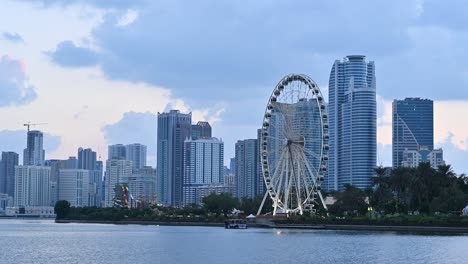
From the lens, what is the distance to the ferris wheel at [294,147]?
105m

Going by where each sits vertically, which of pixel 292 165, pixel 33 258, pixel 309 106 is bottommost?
pixel 33 258

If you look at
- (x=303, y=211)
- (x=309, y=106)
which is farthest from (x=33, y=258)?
(x=303, y=211)

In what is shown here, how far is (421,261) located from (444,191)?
49.6m

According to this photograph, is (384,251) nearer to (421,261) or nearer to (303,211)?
(421,261)

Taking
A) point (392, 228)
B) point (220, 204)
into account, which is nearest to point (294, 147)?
point (392, 228)

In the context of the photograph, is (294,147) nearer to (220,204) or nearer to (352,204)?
(352,204)

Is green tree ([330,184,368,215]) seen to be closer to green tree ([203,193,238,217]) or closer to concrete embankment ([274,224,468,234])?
concrete embankment ([274,224,468,234])

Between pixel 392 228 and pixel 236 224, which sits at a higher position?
pixel 392 228

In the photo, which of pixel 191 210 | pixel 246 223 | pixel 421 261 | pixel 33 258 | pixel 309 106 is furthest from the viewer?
pixel 191 210

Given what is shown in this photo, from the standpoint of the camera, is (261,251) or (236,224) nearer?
(261,251)

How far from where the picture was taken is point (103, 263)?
60219 millimetres

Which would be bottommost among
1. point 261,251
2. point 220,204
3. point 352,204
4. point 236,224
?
point 261,251

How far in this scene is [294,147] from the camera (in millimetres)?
106000

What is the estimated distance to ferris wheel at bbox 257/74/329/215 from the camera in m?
105
